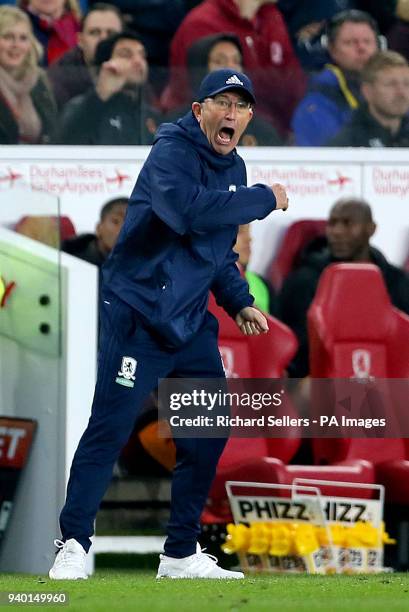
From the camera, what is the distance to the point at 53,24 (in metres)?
9.33

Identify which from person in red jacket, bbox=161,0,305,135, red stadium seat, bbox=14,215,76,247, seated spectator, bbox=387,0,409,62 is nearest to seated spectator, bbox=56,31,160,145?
person in red jacket, bbox=161,0,305,135

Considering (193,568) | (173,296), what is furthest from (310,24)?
(193,568)

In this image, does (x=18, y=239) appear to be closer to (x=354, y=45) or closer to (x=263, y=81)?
(x=263, y=81)

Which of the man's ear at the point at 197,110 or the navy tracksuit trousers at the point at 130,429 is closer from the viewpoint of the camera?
the navy tracksuit trousers at the point at 130,429

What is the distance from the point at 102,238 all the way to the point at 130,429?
2.88 meters

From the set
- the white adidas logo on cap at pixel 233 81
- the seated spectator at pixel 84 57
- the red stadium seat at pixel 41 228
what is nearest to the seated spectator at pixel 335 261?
the seated spectator at pixel 84 57

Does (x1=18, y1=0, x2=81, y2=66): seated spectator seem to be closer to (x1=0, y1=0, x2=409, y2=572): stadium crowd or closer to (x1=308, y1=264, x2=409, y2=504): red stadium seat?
(x1=0, y1=0, x2=409, y2=572): stadium crowd

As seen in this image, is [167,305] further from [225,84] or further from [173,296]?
[225,84]

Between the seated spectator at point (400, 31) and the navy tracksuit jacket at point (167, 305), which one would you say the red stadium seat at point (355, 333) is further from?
the navy tracksuit jacket at point (167, 305)

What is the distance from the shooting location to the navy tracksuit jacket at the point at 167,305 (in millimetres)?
5289

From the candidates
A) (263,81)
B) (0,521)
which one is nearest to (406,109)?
(263,81)

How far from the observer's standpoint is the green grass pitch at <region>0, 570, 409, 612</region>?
4.18 m

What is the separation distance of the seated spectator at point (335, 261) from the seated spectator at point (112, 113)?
3.65 feet

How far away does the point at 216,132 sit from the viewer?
5.40m
